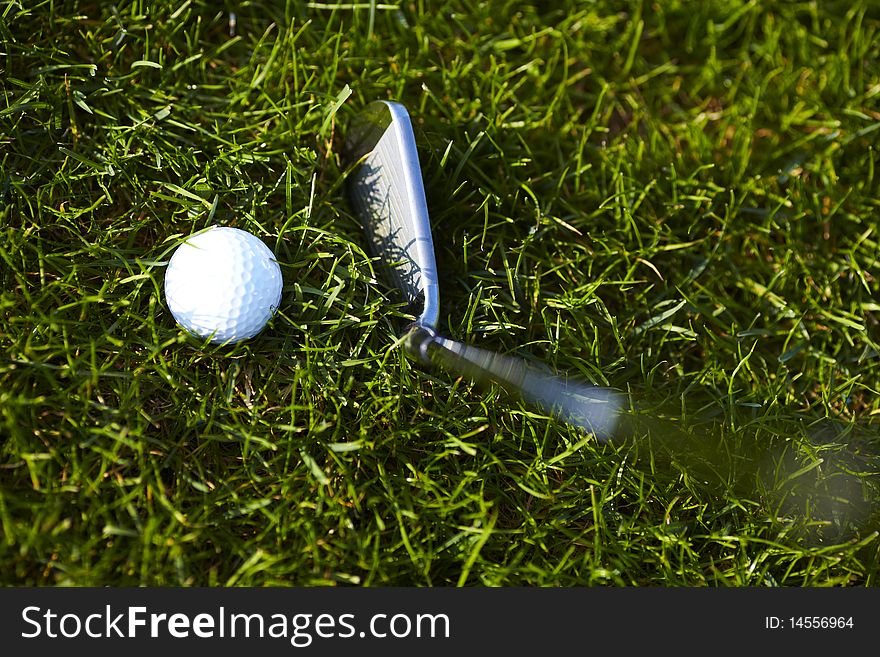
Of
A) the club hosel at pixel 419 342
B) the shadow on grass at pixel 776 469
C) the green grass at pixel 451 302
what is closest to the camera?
the green grass at pixel 451 302

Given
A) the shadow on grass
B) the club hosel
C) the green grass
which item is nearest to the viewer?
the green grass

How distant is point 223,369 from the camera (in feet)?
8.45

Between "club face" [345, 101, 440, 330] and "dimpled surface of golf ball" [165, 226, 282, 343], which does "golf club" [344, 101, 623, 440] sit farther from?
"dimpled surface of golf ball" [165, 226, 282, 343]

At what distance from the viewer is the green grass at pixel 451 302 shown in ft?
7.76

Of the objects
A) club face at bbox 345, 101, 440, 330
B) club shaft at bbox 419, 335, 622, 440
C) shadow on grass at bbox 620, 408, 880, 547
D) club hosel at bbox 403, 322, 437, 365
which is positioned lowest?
shadow on grass at bbox 620, 408, 880, 547

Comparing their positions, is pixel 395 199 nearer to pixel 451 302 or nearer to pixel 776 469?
pixel 451 302

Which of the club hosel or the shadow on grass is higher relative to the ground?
the club hosel

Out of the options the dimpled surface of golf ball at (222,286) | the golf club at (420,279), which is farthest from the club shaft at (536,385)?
the dimpled surface of golf ball at (222,286)

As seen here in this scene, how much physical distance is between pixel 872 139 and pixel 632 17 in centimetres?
127

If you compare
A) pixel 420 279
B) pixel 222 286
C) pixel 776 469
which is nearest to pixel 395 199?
pixel 420 279

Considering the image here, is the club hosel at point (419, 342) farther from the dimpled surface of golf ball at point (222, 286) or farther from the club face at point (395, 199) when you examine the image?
the dimpled surface of golf ball at point (222, 286)

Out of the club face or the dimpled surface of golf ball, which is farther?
the club face

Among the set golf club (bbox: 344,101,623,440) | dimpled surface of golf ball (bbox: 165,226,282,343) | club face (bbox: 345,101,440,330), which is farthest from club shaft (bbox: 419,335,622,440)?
dimpled surface of golf ball (bbox: 165,226,282,343)

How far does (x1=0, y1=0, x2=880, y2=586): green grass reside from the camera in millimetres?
2365
